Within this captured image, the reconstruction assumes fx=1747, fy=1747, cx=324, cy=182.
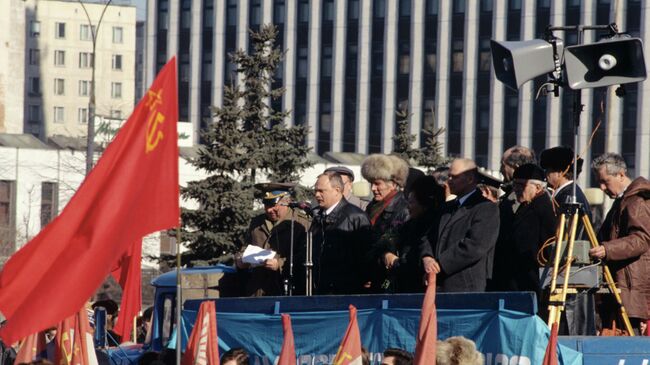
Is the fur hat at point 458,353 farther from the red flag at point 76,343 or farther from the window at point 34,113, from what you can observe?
the window at point 34,113

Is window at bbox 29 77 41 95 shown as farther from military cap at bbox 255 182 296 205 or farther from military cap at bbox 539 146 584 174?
military cap at bbox 539 146 584 174

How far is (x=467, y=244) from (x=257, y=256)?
2.62m

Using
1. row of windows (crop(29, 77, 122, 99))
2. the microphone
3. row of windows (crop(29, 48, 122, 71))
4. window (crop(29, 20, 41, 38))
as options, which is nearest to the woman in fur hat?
the microphone

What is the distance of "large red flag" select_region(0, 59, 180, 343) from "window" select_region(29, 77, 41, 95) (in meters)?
143

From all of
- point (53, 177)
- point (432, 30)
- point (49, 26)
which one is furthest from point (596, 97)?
point (49, 26)

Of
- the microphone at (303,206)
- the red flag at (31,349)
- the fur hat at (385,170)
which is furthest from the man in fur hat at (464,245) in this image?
the red flag at (31,349)

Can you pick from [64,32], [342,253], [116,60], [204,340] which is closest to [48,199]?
[64,32]

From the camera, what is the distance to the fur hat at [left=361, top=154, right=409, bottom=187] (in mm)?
12633

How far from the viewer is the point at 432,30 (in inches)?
3506

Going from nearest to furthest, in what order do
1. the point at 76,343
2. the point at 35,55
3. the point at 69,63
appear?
the point at 76,343 < the point at 35,55 < the point at 69,63

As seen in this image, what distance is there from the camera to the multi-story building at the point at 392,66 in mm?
82125

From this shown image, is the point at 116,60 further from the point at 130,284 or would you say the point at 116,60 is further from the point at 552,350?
the point at 552,350

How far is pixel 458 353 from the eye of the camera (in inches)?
359

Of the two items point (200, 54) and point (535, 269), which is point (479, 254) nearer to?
point (535, 269)
